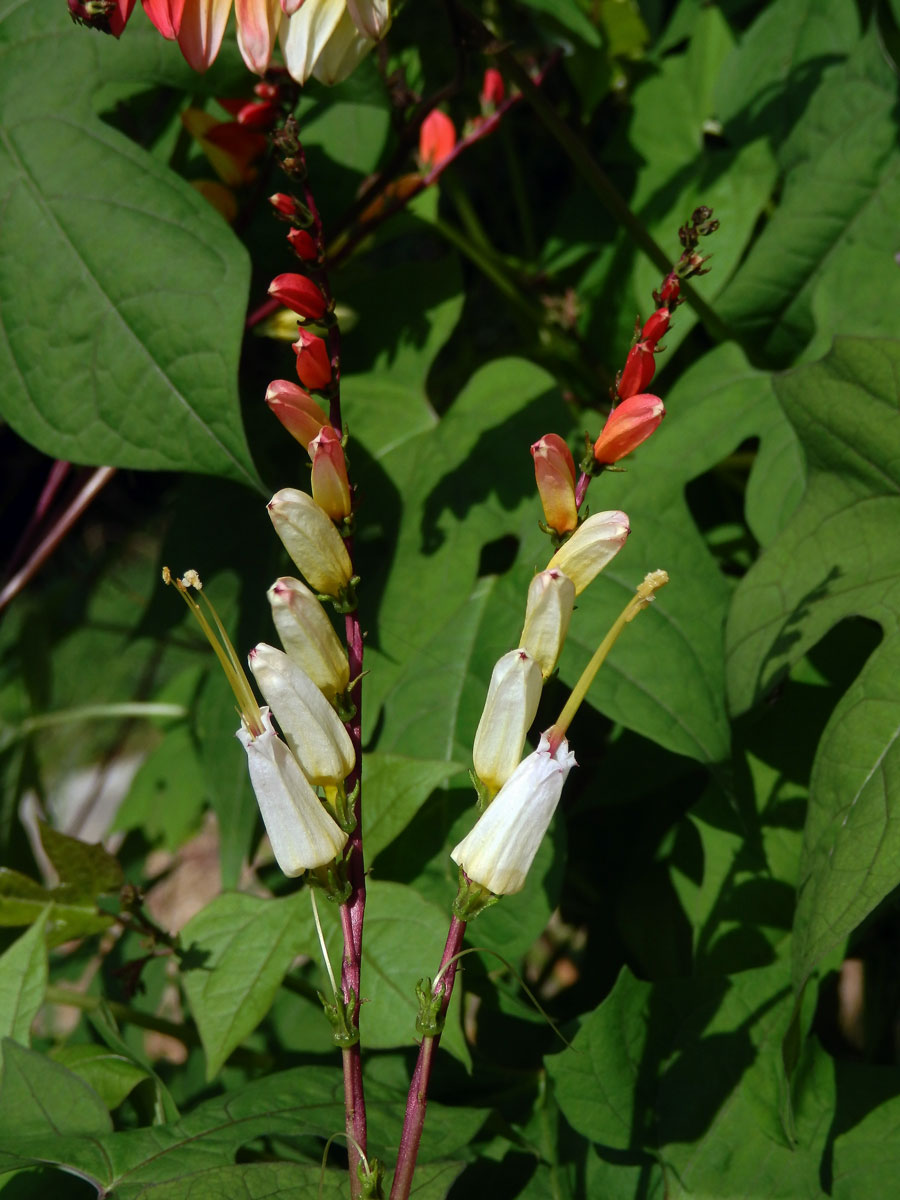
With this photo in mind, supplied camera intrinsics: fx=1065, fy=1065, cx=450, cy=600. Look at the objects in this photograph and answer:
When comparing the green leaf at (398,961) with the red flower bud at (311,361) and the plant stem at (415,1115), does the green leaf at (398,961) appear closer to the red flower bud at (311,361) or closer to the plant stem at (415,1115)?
the plant stem at (415,1115)

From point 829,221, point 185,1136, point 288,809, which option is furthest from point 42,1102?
point 829,221

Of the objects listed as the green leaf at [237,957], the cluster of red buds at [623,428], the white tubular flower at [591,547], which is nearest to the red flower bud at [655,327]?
the cluster of red buds at [623,428]

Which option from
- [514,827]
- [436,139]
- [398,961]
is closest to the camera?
[514,827]

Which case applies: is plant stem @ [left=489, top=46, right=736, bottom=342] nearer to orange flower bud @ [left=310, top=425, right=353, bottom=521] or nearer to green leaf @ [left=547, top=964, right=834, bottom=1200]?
orange flower bud @ [left=310, top=425, right=353, bottom=521]

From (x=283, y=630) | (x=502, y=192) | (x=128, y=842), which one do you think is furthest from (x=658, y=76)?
(x=128, y=842)

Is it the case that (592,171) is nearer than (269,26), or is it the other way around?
(269,26)

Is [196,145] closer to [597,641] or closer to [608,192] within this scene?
[608,192]

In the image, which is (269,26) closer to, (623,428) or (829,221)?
(623,428)

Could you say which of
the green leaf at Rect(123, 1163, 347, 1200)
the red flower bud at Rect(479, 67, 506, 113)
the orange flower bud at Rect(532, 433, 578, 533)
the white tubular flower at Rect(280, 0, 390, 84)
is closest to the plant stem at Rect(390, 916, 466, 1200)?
the green leaf at Rect(123, 1163, 347, 1200)
